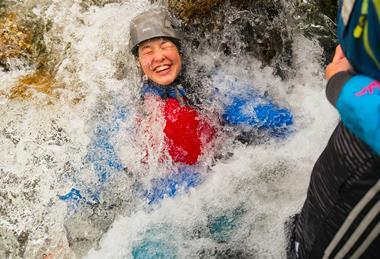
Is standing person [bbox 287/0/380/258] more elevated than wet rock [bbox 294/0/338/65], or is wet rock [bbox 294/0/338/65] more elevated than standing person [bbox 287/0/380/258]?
standing person [bbox 287/0/380/258]

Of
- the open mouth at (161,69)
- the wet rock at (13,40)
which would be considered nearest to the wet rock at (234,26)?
the open mouth at (161,69)

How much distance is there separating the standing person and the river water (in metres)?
1.16

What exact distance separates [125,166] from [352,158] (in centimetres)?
208

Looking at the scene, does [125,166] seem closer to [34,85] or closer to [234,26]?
[34,85]

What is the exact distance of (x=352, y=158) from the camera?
1.36m

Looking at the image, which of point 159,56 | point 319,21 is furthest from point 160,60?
point 319,21

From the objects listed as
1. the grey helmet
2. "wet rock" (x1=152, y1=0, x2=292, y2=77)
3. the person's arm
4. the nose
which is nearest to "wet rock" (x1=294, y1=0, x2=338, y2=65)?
"wet rock" (x1=152, y1=0, x2=292, y2=77)

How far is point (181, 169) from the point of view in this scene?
307 cm

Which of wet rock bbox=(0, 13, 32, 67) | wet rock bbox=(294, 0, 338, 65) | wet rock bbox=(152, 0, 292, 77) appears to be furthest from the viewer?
wet rock bbox=(0, 13, 32, 67)

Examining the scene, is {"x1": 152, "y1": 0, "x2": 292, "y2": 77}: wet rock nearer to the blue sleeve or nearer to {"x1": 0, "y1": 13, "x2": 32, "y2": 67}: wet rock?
the blue sleeve

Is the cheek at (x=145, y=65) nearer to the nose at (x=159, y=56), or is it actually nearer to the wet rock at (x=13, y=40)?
the nose at (x=159, y=56)

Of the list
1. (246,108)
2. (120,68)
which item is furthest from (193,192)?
(120,68)

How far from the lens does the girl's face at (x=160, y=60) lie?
3092 millimetres

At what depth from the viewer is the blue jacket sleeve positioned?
1.16 m
